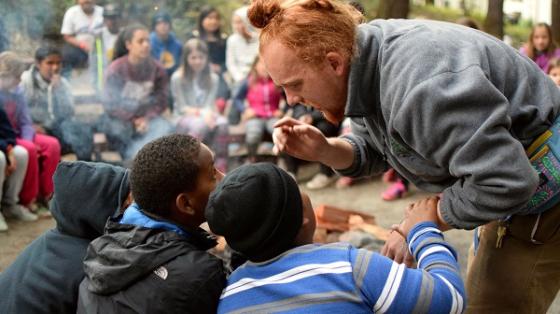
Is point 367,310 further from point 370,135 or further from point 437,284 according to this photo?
point 370,135

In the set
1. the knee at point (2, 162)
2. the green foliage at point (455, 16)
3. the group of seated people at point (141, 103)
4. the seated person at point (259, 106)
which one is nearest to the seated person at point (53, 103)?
the group of seated people at point (141, 103)

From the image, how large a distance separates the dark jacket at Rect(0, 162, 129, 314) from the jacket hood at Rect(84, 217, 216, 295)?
0.23 metres

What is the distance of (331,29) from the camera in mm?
1822

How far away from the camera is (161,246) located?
1854 millimetres

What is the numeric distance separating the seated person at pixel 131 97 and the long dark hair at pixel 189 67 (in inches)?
14.1

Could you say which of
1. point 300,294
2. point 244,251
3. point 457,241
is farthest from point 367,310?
point 457,241

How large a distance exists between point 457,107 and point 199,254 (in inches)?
31.1

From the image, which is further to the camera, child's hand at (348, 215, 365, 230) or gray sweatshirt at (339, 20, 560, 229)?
child's hand at (348, 215, 365, 230)

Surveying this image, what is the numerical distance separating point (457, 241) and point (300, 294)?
3.29m

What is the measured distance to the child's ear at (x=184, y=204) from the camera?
6.58 ft

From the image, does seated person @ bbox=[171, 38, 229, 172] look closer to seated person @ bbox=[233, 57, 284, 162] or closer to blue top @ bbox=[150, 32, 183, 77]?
blue top @ bbox=[150, 32, 183, 77]

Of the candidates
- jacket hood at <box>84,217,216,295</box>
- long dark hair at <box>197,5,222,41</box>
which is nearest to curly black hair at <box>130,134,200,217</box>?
jacket hood at <box>84,217,216,295</box>

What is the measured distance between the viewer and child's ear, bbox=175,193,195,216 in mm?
2006

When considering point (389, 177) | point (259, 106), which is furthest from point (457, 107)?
point (259, 106)
